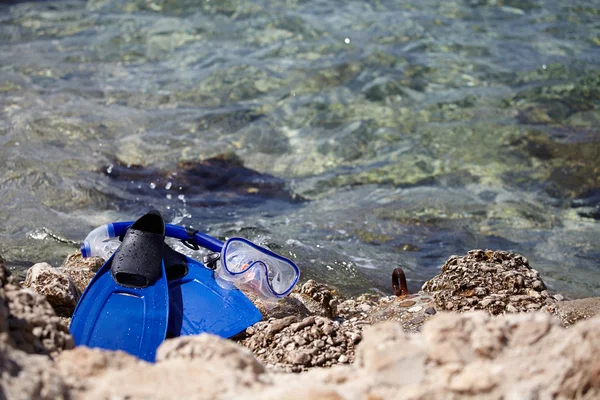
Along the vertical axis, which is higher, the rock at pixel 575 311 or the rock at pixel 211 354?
the rock at pixel 211 354

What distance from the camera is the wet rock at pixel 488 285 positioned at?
11.3ft

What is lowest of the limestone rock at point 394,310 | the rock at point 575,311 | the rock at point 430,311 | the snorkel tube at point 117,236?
the limestone rock at point 394,310

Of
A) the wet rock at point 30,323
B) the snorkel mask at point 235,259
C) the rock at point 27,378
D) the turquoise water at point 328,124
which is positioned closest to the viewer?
the rock at point 27,378

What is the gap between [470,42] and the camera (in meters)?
9.65

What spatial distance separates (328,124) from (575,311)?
457 centimetres

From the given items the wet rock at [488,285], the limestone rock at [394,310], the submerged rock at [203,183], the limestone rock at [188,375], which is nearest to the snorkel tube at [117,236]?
the limestone rock at [394,310]

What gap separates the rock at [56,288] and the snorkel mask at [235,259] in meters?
0.31

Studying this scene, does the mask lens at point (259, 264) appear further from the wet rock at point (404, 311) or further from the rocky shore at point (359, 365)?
the rocky shore at point (359, 365)

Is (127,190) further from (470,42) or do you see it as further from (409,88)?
(470,42)

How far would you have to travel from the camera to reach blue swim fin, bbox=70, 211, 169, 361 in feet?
9.57

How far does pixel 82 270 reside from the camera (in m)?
3.67

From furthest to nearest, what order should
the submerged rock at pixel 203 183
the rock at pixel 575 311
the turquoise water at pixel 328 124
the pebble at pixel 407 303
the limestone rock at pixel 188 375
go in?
1. the submerged rock at pixel 203 183
2. the turquoise water at pixel 328 124
3. the pebble at pixel 407 303
4. the rock at pixel 575 311
5. the limestone rock at pixel 188 375

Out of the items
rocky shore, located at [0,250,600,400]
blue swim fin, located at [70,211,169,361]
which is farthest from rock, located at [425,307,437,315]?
rocky shore, located at [0,250,600,400]

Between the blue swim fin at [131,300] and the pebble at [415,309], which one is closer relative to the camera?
the blue swim fin at [131,300]
